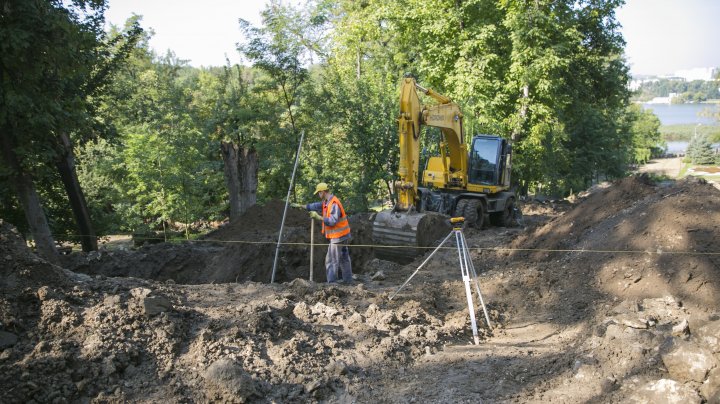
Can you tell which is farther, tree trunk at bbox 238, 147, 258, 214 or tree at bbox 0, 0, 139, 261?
tree trunk at bbox 238, 147, 258, 214

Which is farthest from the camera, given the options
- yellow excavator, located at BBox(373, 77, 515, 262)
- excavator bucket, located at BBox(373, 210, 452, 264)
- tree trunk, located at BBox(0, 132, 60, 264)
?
yellow excavator, located at BBox(373, 77, 515, 262)

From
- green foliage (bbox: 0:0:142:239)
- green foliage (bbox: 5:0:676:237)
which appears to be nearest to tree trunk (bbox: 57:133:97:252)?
green foliage (bbox: 5:0:676:237)

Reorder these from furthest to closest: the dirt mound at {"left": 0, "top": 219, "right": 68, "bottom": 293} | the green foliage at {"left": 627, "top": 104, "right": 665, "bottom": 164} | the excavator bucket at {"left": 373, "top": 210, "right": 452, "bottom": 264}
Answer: the green foliage at {"left": 627, "top": 104, "right": 665, "bottom": 164} < the excavator bucket at {"left": 373, "top": 210, "right": 452, "bottom": 264} < the dirt mound at {"left": 0, "top": 219, "right": 68, "bottom": 293}

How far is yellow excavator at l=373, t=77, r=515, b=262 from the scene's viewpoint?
11.0 metres

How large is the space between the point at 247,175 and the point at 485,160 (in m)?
6.30

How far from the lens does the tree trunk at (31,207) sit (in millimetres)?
9328

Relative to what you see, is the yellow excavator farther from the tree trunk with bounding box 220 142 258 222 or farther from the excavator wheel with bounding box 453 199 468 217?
the tree trunk with bounding box 220 142 258 222

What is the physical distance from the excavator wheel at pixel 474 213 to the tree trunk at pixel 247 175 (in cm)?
546

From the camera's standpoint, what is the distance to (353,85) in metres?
18.8

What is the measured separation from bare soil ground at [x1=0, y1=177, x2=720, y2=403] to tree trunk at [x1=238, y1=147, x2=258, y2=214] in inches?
216

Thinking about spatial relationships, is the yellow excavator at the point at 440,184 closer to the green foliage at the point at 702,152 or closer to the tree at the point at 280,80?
the tree at the point at 280,80

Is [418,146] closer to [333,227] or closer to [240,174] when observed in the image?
[333,227]

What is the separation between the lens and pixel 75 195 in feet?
41.7

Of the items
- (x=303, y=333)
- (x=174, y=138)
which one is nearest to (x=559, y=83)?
(x=174, y=138)
